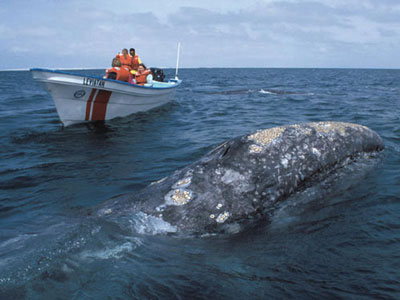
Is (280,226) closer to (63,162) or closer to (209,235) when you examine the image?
(209,235)

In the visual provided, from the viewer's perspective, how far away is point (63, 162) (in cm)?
729

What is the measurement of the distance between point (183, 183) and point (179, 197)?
214mm

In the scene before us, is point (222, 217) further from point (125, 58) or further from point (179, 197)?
point (125, 58)

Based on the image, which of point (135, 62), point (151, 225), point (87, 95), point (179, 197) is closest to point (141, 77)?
point (135, 62)

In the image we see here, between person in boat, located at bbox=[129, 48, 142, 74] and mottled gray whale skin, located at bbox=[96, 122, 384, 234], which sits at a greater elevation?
person in boat, located at bbox=[129, 48, 142, 74]

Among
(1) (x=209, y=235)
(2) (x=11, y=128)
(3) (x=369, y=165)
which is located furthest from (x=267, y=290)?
(2) (x=11, y=128)

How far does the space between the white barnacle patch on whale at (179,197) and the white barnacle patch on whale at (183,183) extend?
0.07 metres

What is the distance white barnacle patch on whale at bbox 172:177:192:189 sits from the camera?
4.18 m

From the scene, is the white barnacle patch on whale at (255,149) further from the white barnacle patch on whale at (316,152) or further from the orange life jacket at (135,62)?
the orange life jacket at (135,62)

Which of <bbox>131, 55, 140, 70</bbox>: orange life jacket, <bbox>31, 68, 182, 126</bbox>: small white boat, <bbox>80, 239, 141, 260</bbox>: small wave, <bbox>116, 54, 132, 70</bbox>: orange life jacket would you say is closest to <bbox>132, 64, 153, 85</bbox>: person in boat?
<bbox>131, 55, 140, 70</bbox>: orange life jacket

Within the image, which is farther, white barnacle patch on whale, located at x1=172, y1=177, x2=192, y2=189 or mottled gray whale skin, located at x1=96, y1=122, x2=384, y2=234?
white barnacle patch on whale, located at x1=172, y1=177, x2=192, y2=189

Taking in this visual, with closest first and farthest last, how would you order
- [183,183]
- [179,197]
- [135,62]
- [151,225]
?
[151,225], [179,197], [183,183], [135,62]

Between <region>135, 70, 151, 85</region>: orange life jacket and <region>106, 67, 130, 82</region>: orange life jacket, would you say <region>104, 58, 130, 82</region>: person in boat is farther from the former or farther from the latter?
<region>135, 70, 151, 85</region>: orange life jacket

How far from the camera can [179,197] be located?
13.3ft
